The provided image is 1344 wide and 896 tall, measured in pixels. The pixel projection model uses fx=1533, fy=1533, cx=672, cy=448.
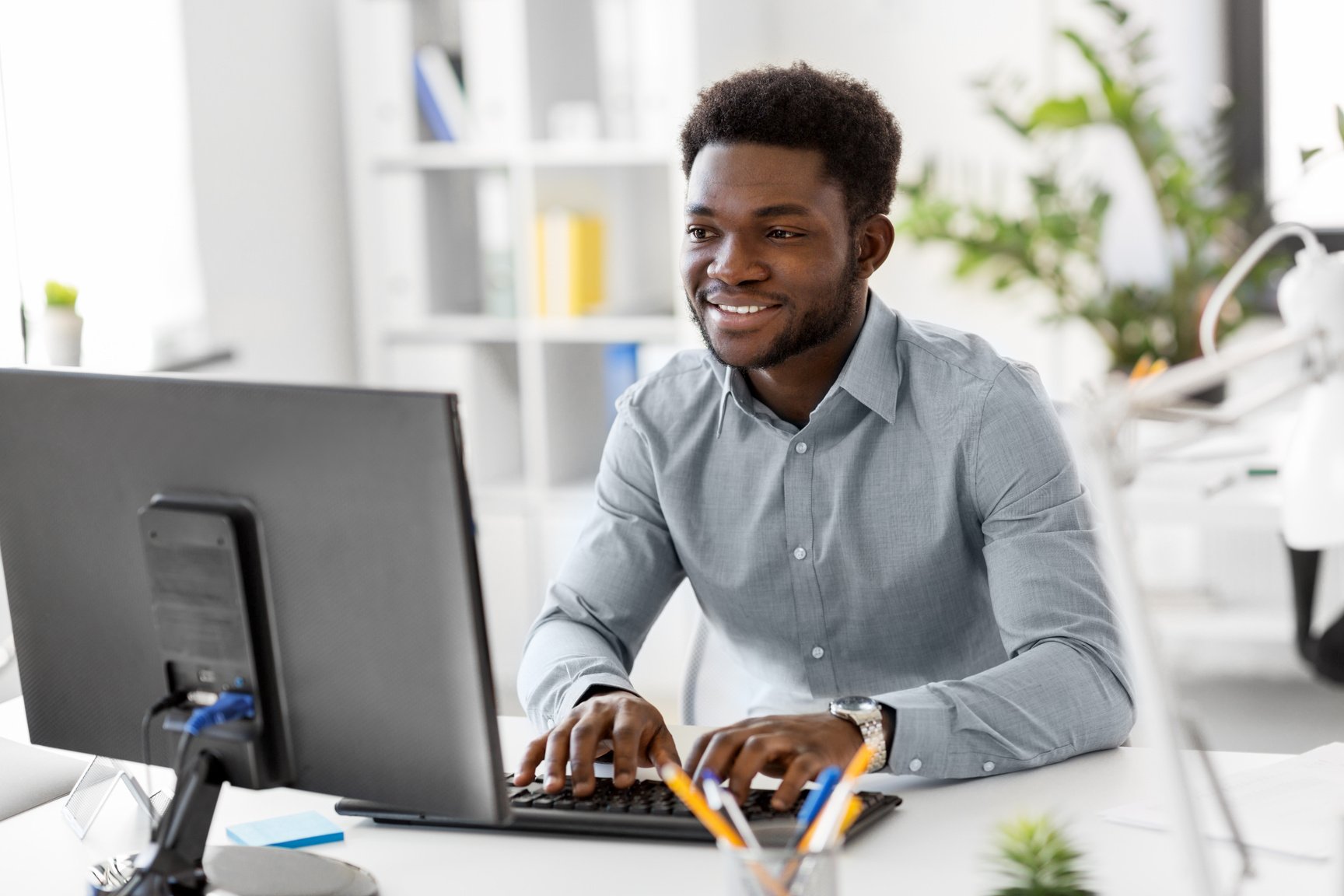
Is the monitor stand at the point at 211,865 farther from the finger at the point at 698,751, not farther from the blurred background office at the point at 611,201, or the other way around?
the blurred background office at the point at 611,201

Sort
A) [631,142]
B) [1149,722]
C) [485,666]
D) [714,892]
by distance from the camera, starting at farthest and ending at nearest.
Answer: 1. [631,142]
2. [714,892]
3. [485,666]
4. [1149,722]

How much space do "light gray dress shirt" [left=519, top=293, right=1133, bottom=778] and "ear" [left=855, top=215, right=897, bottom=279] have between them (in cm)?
4

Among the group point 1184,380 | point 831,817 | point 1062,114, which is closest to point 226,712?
→ point 831,817

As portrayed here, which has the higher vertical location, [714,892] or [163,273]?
[163,273]

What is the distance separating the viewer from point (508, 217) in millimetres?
3811

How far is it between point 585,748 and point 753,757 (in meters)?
0.18

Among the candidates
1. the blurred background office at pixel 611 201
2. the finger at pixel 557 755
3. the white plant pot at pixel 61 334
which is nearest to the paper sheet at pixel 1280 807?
the finger at pixel 557 755

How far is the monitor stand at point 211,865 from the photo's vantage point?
1061 millimetres

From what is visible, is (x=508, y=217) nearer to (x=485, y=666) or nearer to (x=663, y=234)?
(x=663, y=234)

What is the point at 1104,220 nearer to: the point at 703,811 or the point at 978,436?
the point at 978,436

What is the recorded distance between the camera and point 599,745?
1393mm

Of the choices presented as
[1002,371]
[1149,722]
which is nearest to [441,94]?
[1002,371]

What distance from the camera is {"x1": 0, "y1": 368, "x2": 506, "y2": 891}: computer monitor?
1.02m

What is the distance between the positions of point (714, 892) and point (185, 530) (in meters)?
0.47
